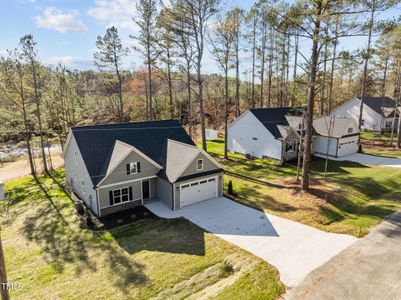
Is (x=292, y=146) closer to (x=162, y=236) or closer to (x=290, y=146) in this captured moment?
(x=290, y=146)

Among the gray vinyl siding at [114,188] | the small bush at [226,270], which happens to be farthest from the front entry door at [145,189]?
the small bush at [226,270]

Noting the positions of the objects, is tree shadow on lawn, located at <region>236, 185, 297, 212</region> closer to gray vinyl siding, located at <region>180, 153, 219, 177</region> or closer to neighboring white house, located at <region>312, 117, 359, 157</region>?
gray vinyl siding, located at <region>180, 153, 219, 177</region>

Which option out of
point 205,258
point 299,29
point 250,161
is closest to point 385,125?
point 250,161

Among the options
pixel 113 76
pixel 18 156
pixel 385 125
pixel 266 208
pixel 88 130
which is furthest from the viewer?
pixel 385 125

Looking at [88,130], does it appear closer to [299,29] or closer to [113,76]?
[113,76]

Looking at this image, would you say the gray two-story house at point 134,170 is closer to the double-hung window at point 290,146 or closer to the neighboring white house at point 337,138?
the double-hung window at point 290,146

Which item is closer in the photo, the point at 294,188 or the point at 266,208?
the point at 266,208

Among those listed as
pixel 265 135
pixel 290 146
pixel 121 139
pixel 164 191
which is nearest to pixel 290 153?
pixel 290 146
